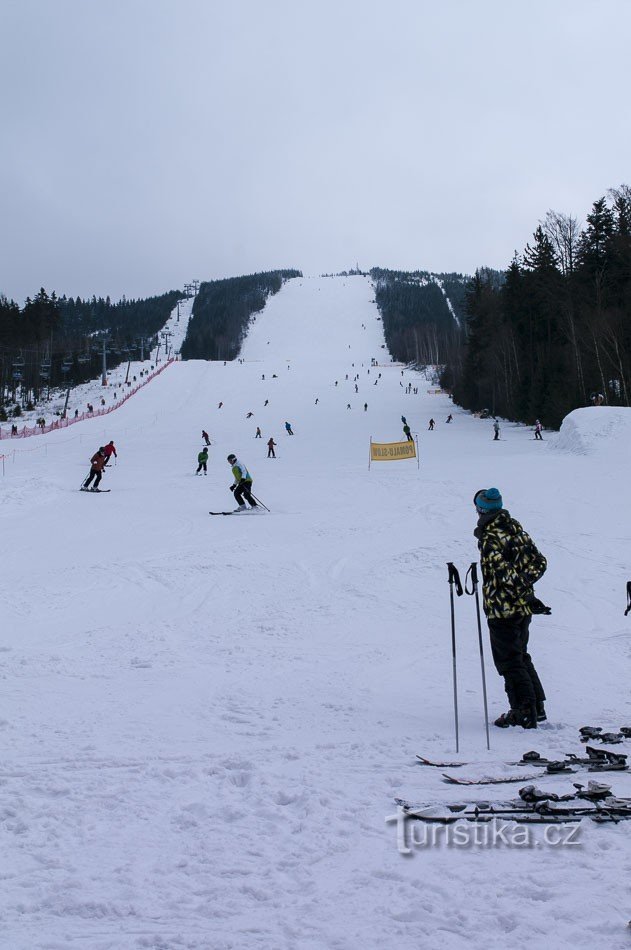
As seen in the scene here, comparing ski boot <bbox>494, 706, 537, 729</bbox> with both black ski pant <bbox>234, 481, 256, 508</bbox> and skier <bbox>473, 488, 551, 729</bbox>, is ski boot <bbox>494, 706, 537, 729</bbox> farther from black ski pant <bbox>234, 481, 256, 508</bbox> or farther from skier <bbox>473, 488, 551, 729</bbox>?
black ski pant <bbox>234, 481, 256, 508</bbox>

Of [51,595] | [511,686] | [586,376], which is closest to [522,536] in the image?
[511,686]

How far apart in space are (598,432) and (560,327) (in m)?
17.8

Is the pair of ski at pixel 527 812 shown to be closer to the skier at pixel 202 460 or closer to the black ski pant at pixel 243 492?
the black ski pant at pixel 243 492

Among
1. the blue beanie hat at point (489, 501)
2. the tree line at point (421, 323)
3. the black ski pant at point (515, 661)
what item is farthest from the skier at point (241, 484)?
the tree line at point (421, 323)

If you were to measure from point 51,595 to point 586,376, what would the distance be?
36109 millimetres

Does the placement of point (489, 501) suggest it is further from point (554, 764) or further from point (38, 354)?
point (38, 354)

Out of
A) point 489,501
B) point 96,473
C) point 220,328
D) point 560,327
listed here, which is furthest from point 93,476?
point 220,328

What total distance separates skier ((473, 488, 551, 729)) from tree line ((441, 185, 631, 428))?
2952 cm

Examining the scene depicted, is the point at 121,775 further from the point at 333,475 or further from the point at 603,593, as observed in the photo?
the point at 333,475

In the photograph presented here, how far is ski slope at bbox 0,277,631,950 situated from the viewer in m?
2.72

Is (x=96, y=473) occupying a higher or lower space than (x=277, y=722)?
higher

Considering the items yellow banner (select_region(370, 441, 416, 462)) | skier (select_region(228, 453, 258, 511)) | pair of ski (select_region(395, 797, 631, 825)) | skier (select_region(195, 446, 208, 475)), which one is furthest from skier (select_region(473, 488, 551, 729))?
yellow banner (select_region(370, 441, 416, 462))

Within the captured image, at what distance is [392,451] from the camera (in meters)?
26.7

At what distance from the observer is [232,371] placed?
83750mm
